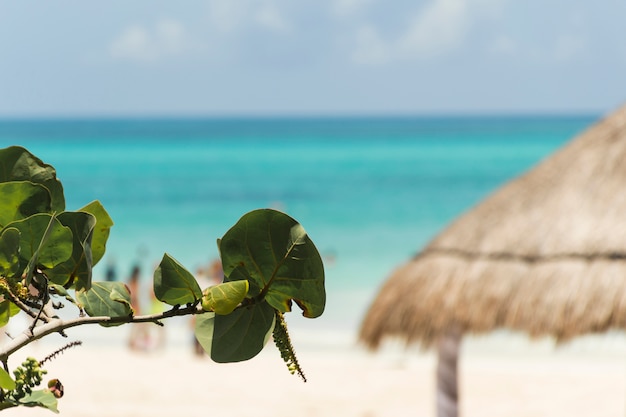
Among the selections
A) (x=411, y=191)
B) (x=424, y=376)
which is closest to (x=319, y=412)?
(x=424, y=376)

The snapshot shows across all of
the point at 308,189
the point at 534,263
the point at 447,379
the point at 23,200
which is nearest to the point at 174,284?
the point at 23,200

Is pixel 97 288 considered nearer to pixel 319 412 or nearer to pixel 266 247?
pixel 266 247

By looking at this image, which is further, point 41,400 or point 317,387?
point 317,387

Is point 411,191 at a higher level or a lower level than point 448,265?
higher

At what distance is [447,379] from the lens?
218 inches

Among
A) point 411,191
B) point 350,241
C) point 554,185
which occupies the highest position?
point 411,191

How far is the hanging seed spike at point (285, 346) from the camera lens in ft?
1.52

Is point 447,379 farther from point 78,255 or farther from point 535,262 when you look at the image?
point 78,255

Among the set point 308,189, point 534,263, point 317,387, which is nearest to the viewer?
point 534,263

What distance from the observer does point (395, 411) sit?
9.03 meters

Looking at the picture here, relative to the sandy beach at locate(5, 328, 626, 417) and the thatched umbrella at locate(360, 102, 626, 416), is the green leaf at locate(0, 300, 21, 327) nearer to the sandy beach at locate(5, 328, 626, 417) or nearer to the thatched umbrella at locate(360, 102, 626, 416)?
the thatched umbrella at locate(360, 102, 626, 416)

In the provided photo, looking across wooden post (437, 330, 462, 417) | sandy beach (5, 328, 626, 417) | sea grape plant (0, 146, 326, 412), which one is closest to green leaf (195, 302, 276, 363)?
sea grape plant (0, 146, 326, 412)

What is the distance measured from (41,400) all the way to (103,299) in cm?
9

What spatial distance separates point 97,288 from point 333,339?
14.1 metres
